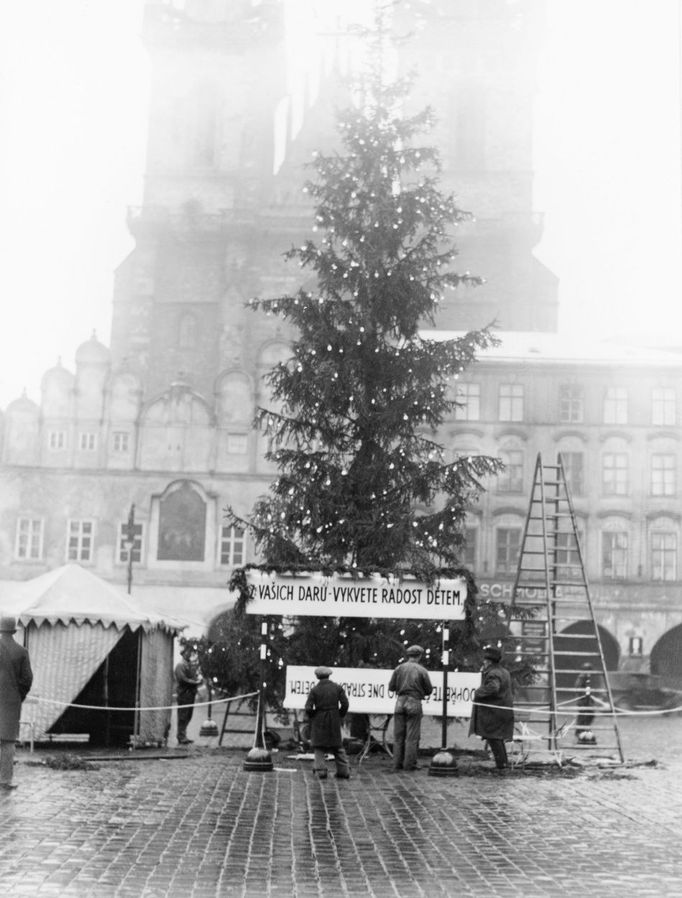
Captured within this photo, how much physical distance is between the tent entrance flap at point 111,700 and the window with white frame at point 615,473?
26.5 m

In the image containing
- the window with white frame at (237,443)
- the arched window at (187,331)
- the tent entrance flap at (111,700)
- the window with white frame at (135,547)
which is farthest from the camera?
the arched window at (187,331)

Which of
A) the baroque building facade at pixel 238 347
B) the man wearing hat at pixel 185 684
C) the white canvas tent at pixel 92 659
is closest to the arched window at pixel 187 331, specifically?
the baroque building facade at pixel 238 347

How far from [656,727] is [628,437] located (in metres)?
15.7

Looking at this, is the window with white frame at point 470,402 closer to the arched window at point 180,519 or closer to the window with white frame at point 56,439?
the arched window at point 180,519

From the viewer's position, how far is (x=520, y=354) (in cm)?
4572

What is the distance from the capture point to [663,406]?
4469 cm

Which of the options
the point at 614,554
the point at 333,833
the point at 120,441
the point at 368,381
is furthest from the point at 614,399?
the point at 333,833

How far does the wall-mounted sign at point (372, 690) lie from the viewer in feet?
53.7

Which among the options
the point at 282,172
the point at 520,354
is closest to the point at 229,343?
the point at 282,172

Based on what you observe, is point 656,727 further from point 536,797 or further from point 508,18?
point 508,18

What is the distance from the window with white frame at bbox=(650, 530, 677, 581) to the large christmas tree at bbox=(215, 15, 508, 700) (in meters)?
24.2

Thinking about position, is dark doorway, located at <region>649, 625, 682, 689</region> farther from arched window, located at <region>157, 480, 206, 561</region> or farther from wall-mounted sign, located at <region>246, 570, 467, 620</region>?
wall-mounted sign, located at <region>246, 570, 467, 620</region>

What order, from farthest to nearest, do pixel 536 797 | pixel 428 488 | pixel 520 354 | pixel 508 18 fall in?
pixel 508 18, pixel 520 354, pixel 428 488, pixel 536 797

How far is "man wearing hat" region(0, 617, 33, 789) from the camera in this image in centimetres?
1219
